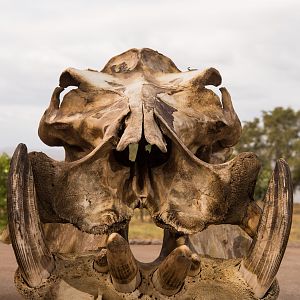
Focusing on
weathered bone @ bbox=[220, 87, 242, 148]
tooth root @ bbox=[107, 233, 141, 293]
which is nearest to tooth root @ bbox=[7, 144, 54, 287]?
tooth root @ bbox=[107, 233, 141, 293]

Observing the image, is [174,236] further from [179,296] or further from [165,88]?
[165,88]

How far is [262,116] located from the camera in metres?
25.9

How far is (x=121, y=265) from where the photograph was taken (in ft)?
7.45

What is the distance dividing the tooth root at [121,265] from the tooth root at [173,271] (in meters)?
0.10

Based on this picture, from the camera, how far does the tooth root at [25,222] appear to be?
2338 millimetres

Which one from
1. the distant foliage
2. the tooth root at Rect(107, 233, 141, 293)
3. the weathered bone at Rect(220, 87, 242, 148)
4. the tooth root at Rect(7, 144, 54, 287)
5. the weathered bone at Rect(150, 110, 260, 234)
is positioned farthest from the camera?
the distant foliage

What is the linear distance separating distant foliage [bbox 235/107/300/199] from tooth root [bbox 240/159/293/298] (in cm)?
2098

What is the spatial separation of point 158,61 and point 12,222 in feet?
5.24

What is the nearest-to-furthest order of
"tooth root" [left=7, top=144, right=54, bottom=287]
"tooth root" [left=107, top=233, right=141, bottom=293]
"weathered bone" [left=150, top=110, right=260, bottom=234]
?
"tooth root" [left=107, top=233, right=141, bottom=293] < "tooth root" [left=7, top=144, right=54, bottom=287] < "weathered bone" [left=150, top=110, right=260, bottom=234]

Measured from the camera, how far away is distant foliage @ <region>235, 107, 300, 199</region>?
24078 millimetres

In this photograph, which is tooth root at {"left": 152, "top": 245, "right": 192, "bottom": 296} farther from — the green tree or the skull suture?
the green tree

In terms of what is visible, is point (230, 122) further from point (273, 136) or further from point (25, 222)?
point (273, 136)

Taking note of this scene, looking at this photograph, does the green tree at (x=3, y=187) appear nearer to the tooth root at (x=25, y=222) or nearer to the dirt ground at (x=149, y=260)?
the dirt ground at (x=149, y=260)

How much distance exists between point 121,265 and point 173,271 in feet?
0.69
